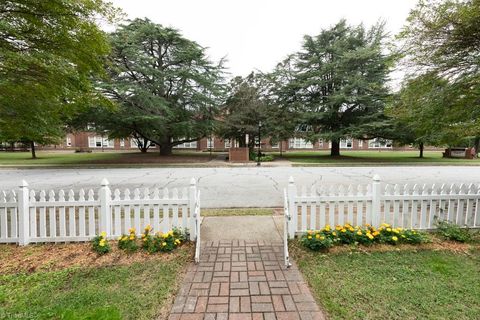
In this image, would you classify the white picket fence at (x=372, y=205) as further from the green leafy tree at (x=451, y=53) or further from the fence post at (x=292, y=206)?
the green leafy tree at (x=451, y=53)

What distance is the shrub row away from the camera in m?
3.89

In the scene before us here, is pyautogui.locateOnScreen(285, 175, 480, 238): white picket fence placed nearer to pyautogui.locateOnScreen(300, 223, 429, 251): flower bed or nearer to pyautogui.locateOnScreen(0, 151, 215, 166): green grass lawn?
pyautogui.locateOnScreen(300, 223, 429, 251): flower bed

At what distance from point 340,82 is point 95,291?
84.2 feet

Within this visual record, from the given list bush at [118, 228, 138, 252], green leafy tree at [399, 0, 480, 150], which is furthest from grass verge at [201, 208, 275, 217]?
green leafy tree at [399, 0, 480, 150]

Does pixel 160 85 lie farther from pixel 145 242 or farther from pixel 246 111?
pixel 145 242

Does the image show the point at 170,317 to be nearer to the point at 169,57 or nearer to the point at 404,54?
the point at 404,54

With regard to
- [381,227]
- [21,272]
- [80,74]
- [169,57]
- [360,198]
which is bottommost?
[21,272]

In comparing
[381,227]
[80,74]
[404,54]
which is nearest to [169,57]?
[80,74]

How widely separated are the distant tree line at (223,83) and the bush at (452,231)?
1.88 metres

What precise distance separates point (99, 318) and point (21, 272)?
6.08ft

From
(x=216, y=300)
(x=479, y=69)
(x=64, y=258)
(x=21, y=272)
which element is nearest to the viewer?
(x=216, y=300)

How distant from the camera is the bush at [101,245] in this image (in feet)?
12.6

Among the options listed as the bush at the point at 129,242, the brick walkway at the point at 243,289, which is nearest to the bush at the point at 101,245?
the bush at the point at 129,242

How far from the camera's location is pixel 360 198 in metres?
4.44
